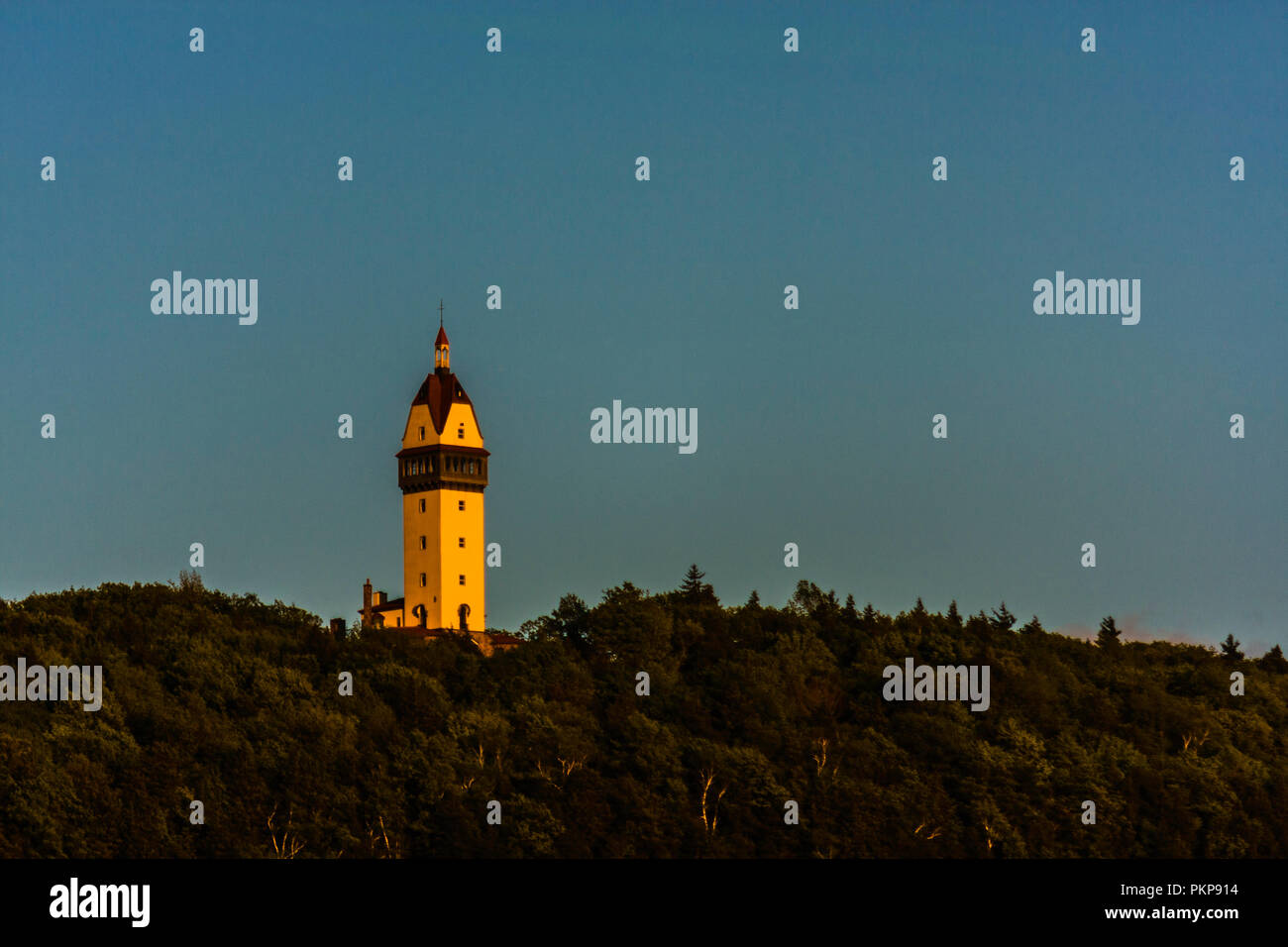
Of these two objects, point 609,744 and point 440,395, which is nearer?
point 609,744

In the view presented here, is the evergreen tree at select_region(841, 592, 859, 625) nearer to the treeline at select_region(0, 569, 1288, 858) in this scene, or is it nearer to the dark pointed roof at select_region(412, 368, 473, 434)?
the treeline at select_region(0, 569, 1288, 858)

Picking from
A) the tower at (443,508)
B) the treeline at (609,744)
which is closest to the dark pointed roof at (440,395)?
the tower at (443,508)

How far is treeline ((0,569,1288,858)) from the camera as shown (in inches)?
3233

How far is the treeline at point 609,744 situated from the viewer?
82.1 m

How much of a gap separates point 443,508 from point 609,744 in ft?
171

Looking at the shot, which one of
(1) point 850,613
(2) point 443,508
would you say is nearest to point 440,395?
(2) point 443,508

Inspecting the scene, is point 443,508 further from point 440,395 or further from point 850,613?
point 850,613

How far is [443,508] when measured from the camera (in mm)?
142625

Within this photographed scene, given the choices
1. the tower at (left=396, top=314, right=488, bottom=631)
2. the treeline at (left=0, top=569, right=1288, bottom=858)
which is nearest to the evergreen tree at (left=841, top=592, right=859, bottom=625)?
the treeline at (left=0, top=569, right=1288, bottom=858)

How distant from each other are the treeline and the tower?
1098 inches
